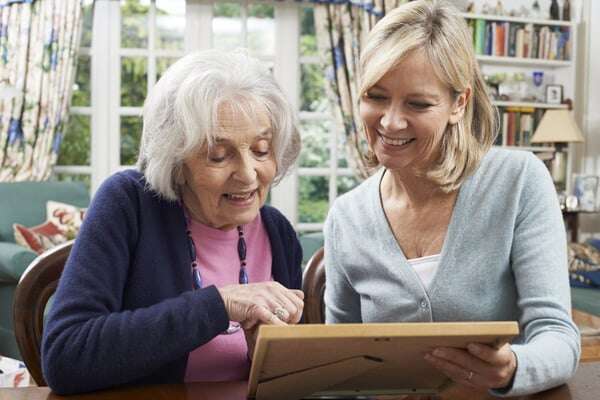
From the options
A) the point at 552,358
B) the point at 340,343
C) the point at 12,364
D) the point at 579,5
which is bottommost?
the point at 12,364

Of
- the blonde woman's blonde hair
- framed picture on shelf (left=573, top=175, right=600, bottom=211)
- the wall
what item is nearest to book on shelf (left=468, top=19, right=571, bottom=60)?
the wall

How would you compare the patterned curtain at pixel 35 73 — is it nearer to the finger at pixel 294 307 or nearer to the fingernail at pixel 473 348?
the finger at pixel 294 307

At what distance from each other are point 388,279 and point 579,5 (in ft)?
16.2

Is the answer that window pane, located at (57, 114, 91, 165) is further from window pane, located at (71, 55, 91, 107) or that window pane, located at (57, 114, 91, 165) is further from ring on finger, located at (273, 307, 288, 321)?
ring on finger, located at (273, 307, 288, 321)

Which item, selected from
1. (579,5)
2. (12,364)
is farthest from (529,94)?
(12,364)

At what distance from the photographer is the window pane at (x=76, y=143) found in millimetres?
5176

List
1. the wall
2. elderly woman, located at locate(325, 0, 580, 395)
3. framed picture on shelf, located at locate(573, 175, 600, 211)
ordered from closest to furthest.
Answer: elderly woman, located at locate(325, 0, 580, 395)
framed picture on shelf, located at locate(573, 175, 600, 211)
the wall

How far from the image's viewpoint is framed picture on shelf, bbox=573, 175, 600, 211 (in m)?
5.39

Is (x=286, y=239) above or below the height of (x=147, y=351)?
above

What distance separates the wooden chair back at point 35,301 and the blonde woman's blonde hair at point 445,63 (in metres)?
0.63

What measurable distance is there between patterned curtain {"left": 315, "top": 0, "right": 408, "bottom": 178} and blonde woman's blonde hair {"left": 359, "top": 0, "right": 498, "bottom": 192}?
12.1 ft

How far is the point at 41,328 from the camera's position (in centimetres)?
134

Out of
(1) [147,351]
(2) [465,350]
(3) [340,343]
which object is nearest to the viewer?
(3) [340,343]

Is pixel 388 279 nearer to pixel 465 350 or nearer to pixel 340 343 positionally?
pixel 465 350
